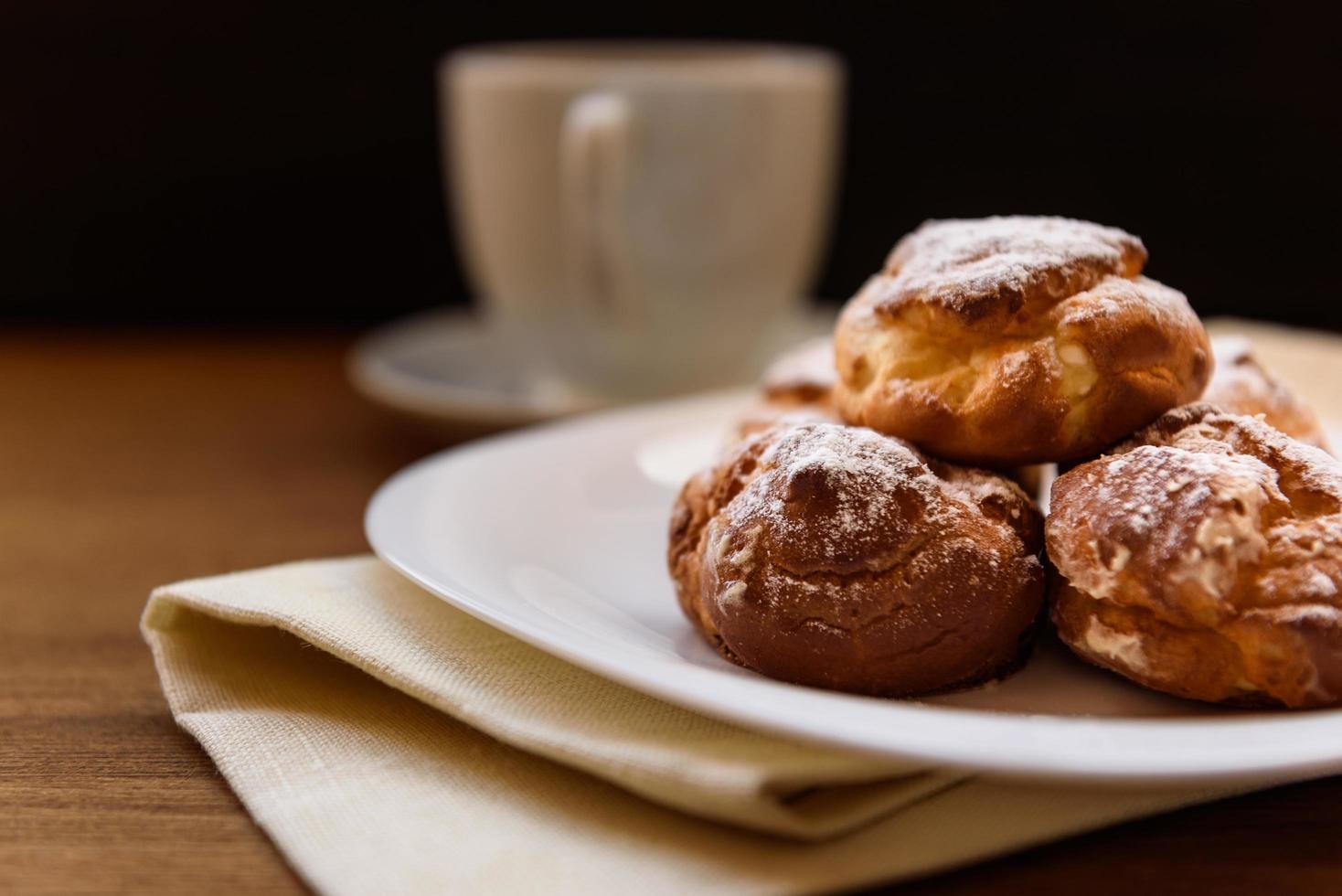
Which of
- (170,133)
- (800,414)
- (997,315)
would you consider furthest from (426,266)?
(997,315)

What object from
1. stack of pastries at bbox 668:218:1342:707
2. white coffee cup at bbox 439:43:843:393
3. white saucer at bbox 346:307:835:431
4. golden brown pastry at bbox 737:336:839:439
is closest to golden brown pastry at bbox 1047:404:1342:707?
stack of pastries at bbox 668:218:1342:707

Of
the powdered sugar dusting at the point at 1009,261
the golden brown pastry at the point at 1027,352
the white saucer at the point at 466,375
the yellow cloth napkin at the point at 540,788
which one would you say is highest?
the powdered sugar dusting at the point at 1009,261

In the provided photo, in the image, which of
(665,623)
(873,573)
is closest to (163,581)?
(665,623)

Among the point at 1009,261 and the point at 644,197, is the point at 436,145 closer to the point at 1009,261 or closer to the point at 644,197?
the point at 644,197

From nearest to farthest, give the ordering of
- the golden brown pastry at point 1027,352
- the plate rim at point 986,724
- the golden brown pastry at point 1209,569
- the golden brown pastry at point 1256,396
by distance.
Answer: the plate rim at point 986,724
the golden brown pastry at point 1209,569
the golden brown pastry at point 1027,352
the golden brown pastry at point 1256,396

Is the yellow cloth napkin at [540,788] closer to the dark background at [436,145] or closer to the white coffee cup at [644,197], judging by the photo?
the white coffee cup at [644,197]

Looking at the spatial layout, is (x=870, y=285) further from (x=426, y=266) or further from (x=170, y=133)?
(x=170, y=133)

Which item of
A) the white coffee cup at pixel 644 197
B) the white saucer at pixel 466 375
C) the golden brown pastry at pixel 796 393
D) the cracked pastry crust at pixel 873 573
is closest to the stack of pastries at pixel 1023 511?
the cracked pastry crust at pixel 873 573
